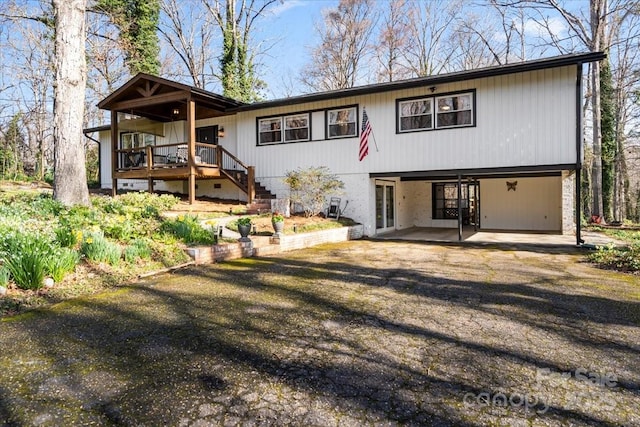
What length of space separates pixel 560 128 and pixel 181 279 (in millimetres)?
9607

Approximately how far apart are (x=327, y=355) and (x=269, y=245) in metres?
5.50

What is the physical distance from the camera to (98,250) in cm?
531

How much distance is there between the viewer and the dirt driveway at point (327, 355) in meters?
2.22

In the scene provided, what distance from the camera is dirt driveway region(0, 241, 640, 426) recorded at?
2.22 metres

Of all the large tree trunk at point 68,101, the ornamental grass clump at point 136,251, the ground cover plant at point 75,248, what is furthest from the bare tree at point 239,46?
the ornamental grass clump at point 136,251

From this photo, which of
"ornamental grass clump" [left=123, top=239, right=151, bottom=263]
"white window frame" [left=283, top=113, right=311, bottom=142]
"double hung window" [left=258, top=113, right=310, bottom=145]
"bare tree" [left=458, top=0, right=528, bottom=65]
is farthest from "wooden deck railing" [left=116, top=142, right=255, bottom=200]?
"bare tree" [left=458, top=0, right=528, bottom=65]

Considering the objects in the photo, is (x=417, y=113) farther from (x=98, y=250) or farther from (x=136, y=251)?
(x=98, y=250)

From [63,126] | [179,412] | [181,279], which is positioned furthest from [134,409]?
[63,126]

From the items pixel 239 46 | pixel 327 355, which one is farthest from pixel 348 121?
pixel 239 46

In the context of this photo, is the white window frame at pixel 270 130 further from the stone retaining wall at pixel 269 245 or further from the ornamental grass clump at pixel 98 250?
the ornamental grass clump at pixel 98 250

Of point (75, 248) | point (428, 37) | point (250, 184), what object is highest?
point (428, 37)

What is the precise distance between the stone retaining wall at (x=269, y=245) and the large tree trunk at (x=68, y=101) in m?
3.53

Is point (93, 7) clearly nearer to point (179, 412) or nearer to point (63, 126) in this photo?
point (63, 126)

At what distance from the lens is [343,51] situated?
81.1 ft
